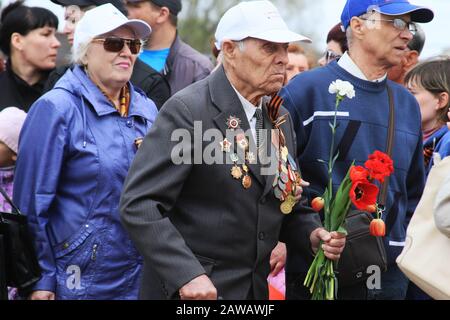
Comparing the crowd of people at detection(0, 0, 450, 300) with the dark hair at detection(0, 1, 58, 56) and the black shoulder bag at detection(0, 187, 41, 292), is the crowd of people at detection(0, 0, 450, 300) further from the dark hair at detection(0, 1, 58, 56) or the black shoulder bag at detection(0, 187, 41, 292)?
the dark hair at detection(0, 1, 58, 56)

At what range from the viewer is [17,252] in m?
4.91

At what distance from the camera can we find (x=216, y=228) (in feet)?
14.6

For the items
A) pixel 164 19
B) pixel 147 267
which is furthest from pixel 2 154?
pixel 164 19

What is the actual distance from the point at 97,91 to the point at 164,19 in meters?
2.35

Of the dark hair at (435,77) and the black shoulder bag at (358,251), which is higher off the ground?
the dark hair at (435,77)

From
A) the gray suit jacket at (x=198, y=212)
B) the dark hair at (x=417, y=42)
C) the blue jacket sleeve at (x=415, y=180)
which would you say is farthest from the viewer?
the dark hair at (x=417, y=42)

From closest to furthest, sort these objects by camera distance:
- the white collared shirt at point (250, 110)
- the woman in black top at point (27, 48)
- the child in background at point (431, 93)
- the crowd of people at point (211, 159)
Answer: the crowd of people at point (211, 159), the white collared shirt at point (250, 110), the child in background at point (431, 93), the woman in black top at point (27, 48)

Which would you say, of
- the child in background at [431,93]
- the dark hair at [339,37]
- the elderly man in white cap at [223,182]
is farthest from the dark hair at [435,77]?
the elderly man in white cap at [223,182]

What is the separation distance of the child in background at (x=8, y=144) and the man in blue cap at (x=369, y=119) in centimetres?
164

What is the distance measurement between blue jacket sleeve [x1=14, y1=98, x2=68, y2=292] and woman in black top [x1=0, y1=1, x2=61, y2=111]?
80.0 inches

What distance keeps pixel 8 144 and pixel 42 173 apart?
0.70 meters

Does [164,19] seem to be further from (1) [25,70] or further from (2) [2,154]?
(2) [2,154]

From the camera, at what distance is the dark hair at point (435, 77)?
6457 mm

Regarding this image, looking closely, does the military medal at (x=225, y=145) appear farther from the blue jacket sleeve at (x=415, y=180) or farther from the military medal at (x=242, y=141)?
the blue jacket sleeve at (x=415, y=180)
